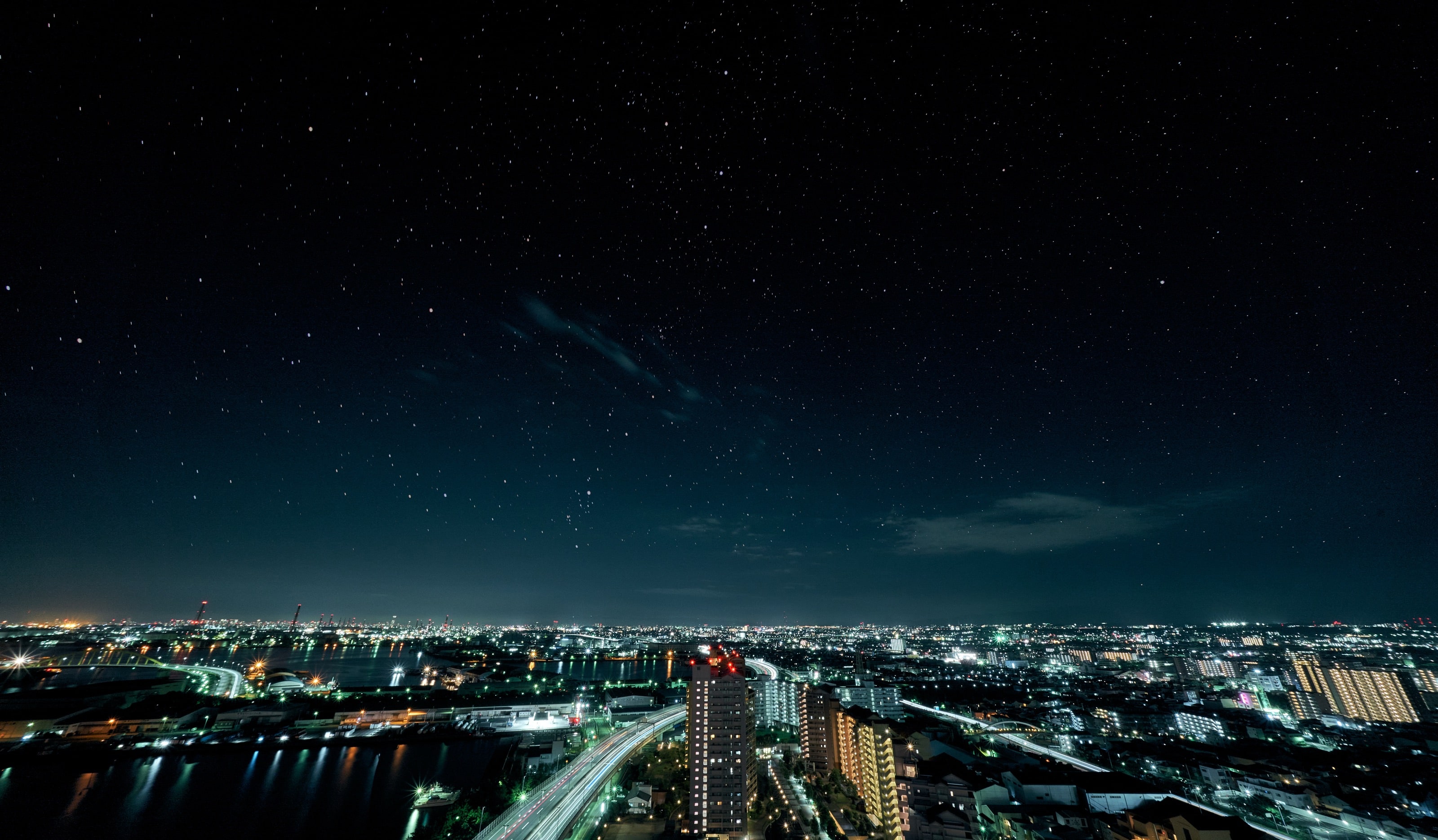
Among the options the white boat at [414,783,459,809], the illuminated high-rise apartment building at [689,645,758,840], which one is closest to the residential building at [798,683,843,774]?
the illuminated high-rise apartment building at [689,645,758,840]

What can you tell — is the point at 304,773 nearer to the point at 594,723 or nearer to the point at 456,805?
the point at 456,805

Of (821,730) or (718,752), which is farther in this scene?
(821,730)

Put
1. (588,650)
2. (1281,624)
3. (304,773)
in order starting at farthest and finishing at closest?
(1281,624)
(588,650)
(304,773)

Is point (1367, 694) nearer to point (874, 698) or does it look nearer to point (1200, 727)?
point (1200, 727)

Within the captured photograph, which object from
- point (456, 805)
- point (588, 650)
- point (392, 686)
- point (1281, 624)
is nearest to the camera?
point (456, 805)

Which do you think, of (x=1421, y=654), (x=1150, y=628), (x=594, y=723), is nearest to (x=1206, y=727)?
(x=594, y=723)

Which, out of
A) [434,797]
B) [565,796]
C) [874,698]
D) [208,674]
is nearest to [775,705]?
[874,698]
